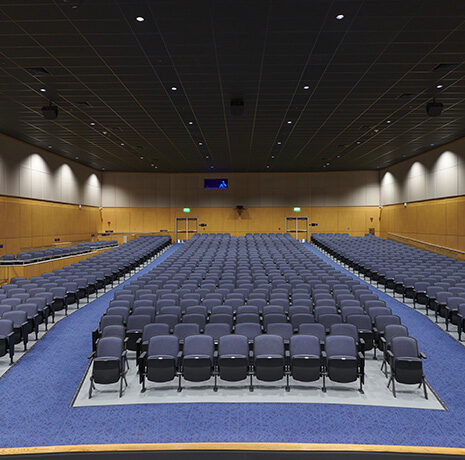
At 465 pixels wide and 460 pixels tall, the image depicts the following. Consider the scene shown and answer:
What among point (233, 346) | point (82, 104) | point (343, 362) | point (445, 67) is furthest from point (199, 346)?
point (82, 104)

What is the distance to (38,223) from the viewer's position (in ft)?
74.5

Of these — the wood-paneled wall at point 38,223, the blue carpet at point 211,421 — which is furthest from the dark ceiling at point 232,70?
the blue carpet at point 211,421

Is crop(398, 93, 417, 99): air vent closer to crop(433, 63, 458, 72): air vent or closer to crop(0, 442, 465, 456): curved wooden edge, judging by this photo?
crop(433, 63, 458, 72): air vent

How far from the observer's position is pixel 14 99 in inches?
519

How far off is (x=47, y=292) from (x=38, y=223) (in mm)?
14231

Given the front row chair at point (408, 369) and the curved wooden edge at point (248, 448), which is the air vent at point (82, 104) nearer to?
the front row chair at point (408, 369)

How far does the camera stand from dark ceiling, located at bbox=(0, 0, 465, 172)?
7.98 metres

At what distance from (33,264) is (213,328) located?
1082 centimetres

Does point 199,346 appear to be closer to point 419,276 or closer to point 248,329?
point 248,329

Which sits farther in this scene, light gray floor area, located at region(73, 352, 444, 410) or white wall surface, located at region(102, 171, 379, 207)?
white wall surface, located at region(102, 171, 379, 207)

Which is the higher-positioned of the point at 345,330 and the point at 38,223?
the point at 38,223

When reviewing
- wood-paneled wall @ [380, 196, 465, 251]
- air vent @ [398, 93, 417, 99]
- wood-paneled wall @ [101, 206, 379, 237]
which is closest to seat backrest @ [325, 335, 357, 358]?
air vent @ [398, 93, 417, 99]

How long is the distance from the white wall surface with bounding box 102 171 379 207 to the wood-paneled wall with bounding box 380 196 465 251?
433 centimetres

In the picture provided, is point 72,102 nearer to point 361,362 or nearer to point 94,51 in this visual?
point 94,51
